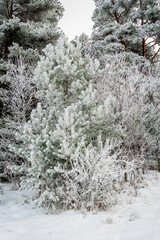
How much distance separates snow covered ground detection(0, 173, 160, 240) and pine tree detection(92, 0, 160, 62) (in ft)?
27.8

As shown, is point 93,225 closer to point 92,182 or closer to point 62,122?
point 92,182

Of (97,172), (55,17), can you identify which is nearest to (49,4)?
(55,17)

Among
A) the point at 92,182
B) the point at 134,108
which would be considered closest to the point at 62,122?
the point at 92,182

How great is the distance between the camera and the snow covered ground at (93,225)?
3418mm

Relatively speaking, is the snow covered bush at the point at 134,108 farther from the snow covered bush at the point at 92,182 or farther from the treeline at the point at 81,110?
the snow covered bush at the point at 92,182

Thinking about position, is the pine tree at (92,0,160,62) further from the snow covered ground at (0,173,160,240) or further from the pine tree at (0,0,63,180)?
the snow covered ground at (0,173,160,240)

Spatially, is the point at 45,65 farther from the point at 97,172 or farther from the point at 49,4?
the point at 49,4

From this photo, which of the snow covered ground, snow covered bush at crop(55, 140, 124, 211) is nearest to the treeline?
snow covered bush at crop(55, 140, 124, 211)

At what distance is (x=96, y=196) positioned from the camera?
15.1 feet

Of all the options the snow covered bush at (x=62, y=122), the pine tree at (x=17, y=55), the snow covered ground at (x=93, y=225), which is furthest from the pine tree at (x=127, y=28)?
the snow covered ground at (x=93, y=225)

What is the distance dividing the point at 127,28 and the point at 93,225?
34.2 feet

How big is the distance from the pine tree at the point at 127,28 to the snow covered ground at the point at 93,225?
8.46 metres

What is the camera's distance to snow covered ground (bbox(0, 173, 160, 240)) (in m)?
3.42

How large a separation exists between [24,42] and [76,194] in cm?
858
